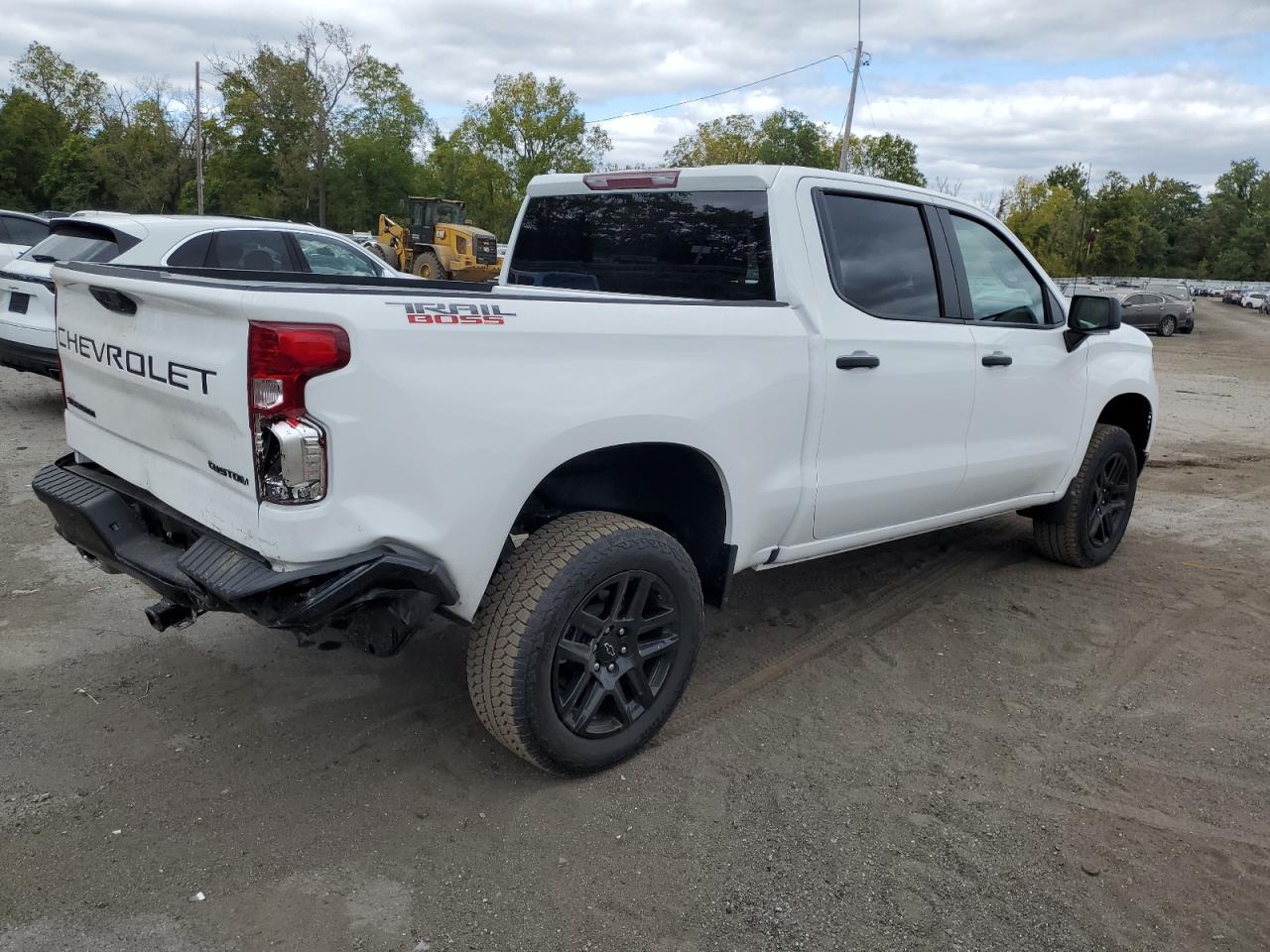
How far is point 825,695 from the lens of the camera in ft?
12.7

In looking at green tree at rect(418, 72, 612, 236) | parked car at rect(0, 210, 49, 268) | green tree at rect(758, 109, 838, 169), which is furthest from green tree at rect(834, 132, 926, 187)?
parked car at rect(0, 210, 49, 268)

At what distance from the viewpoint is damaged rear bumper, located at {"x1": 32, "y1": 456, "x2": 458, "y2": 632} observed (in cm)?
248

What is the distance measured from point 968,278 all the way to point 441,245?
28.9m

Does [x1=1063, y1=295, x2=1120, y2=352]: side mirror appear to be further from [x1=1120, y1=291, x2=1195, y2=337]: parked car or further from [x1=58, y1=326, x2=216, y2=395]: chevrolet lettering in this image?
[x1=1120, y1=291, x2=1195, y2=337]: parked car

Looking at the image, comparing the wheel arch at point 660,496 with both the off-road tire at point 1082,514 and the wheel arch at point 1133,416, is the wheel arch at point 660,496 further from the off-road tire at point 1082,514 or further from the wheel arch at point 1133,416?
the wheel arch at point 1133,416

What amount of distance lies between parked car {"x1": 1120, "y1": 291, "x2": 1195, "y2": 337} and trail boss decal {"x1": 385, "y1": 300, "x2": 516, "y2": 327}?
1339 inches

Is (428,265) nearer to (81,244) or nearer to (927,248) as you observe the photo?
(81,244)

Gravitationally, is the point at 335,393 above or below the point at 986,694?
above

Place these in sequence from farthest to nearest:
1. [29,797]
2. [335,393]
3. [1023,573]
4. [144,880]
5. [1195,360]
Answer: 1. [1195,360]
2. [1023,573]
3. [29,797]
4. [144,880]
5. [335,393]

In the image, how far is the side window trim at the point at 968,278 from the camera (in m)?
4.32

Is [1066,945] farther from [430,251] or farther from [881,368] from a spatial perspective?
[430,251]

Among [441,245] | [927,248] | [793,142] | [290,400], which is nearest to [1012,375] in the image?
[927,248]

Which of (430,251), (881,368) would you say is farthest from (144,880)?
(430,251)

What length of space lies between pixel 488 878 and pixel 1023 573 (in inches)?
153
